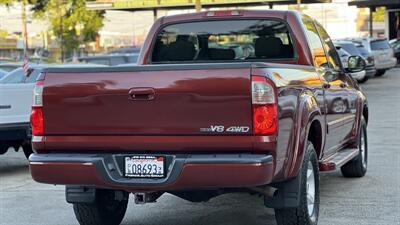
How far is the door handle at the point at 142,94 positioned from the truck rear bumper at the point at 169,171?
17.8 inches

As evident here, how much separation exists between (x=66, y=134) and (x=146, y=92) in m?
0.74

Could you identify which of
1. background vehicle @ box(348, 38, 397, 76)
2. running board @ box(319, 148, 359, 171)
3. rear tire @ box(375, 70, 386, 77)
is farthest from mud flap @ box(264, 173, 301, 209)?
rear tire @ box(375, 70, 386, 77)

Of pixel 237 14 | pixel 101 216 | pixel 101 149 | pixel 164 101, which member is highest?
pixel 237 14

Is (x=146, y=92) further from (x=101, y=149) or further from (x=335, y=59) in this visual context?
(x=335, y=59)

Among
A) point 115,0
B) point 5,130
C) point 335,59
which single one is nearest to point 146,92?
point 335,59

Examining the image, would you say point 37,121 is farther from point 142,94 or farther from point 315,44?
point 315,44

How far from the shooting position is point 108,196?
21.3 ft

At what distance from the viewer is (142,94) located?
5.23 metres

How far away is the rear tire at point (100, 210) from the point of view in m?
6.27

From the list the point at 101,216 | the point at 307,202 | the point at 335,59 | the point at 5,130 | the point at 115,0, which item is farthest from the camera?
the point at 115,0

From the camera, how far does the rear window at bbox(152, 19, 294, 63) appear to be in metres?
7.18

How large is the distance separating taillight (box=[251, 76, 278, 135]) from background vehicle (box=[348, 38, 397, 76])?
82.2 feet

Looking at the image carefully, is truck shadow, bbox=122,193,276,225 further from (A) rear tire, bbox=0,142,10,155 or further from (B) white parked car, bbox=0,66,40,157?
(A) rear tire, bbox=0,142,10,155

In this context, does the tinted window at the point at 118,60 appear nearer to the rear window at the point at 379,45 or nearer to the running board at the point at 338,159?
the rear window at the point at 379,45
